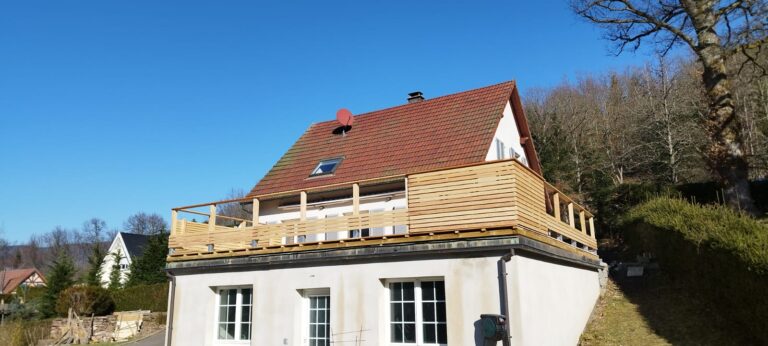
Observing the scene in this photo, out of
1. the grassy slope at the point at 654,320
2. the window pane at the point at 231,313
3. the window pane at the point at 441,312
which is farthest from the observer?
the window pane at the point at 231,313

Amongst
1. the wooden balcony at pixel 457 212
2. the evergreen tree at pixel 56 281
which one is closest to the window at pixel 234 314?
the wooden balcony at pixel 457 212

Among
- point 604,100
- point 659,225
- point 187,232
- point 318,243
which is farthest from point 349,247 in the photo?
point 604,100

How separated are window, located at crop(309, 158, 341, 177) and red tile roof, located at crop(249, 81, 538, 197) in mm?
207

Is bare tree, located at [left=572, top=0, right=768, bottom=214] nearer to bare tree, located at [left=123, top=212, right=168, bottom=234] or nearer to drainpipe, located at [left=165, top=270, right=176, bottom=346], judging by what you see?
drainpipe, located at [left=165, top=270, right=176, bottom=346]

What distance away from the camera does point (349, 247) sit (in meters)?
10.5

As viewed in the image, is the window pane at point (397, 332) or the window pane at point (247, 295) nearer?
the window pane at point (397, 332)

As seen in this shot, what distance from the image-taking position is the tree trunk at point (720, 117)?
667 inches

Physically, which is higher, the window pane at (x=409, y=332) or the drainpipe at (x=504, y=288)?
the drainpipe at (x=504, y=288)

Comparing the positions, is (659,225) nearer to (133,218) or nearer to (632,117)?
(632,117)

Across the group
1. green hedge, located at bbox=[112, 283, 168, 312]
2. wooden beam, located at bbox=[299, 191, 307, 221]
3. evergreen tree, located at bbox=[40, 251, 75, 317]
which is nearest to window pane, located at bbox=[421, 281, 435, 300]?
wooden beam, located at bbox=[299, 191, 307, 221]

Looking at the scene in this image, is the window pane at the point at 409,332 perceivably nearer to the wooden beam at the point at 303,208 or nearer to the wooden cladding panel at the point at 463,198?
the wooden cladding panel at the point at 463,198

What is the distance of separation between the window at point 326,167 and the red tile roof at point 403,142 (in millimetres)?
207

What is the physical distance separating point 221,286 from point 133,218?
A: 7282 cm

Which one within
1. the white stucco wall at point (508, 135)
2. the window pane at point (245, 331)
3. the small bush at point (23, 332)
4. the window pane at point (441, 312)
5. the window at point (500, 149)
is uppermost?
the white stucco wall at point (508, 135)
